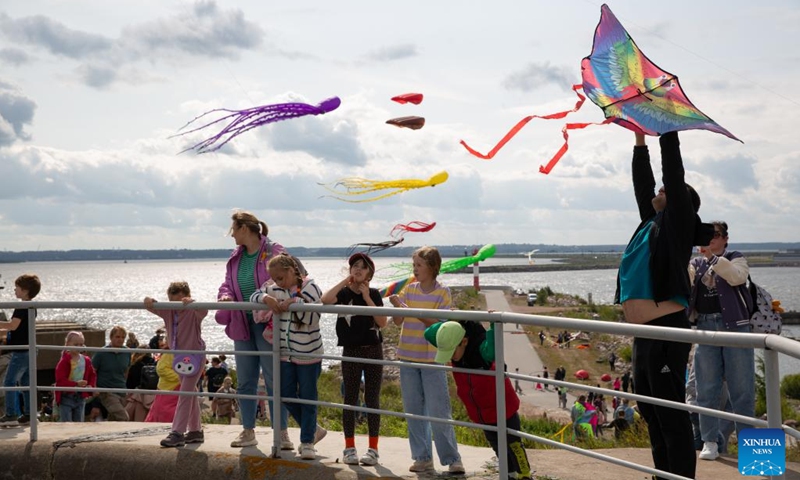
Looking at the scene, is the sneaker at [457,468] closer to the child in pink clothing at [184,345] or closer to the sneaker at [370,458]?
the sneaker at [370,458]

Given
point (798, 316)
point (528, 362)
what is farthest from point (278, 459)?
point (798, 316)

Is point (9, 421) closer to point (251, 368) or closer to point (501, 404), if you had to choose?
point (251, 368)

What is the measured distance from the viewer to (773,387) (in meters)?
3.32

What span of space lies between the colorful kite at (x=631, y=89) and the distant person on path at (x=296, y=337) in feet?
7.51

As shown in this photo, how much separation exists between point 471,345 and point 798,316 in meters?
94.7

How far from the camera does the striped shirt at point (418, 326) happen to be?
5.97 meters

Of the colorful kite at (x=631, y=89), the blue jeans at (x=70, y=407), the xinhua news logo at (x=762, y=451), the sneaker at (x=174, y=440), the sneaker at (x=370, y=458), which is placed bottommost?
the blue jeans at (x=70, y=407)

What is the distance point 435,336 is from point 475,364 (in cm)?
30

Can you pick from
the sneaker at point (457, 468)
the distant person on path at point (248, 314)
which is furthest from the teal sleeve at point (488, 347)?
the distant person on path at point (248, 314)

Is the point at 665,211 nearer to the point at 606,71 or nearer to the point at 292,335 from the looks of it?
the point at 606,71

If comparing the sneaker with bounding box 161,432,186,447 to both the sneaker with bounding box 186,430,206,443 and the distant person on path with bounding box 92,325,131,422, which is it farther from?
the distant person on path with bounding box 92,325,131,422

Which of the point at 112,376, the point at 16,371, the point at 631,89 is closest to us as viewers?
the point at 631,89

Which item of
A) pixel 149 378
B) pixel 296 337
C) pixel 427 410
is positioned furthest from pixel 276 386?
pixel 149 378

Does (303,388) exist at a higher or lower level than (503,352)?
lower
